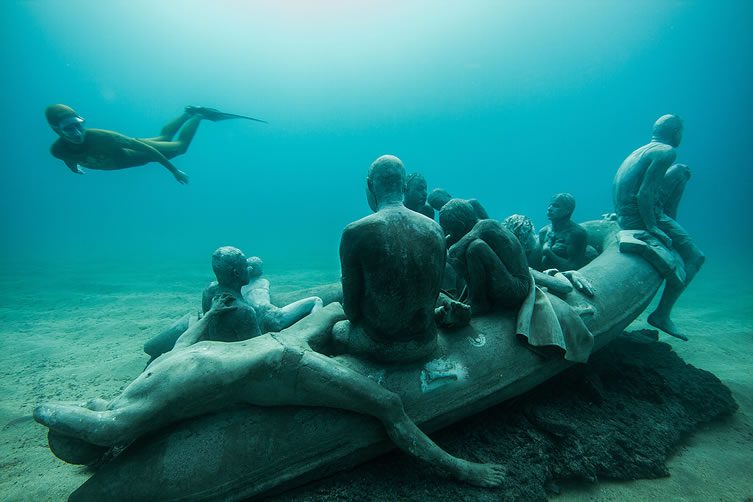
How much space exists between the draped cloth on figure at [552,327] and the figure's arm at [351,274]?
1.74m

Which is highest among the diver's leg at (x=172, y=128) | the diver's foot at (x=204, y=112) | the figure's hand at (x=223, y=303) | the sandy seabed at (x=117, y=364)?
the diver's foot at (x=204, y=112)

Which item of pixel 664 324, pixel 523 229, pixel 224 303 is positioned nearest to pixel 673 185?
pixel 664 324

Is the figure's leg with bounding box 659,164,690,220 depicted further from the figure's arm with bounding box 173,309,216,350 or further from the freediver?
the freediver

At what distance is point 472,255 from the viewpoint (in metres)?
3.35

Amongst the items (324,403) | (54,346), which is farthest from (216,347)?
(54,346)

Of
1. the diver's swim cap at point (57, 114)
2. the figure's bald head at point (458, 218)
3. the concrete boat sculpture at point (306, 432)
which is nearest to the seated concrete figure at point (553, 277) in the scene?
the concrete boat sculpture at point (306, 432)

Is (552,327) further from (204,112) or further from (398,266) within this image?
(204,112)

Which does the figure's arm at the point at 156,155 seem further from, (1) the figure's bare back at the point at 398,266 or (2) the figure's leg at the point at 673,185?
(2) the figure's leg at the point at 673,185

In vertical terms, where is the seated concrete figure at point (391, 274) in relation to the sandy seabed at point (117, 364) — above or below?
above

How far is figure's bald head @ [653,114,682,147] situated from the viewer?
5.58 m

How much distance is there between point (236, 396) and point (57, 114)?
7.45 metres

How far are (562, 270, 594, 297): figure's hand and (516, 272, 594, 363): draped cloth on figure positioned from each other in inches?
30.3

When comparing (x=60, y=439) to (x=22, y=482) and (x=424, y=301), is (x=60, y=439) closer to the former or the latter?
(x=22, y=482)

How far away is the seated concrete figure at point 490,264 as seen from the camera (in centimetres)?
336
